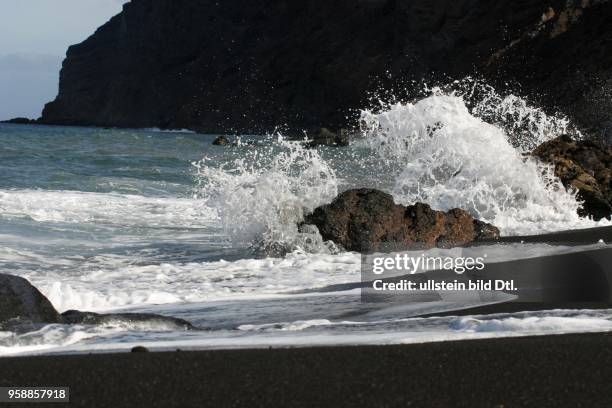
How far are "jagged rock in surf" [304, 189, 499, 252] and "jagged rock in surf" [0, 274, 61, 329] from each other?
3.81 meters

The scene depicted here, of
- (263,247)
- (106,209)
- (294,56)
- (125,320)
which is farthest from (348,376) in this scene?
(294,56)

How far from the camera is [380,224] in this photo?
816cm

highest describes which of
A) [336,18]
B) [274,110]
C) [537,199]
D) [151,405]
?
[336,18]

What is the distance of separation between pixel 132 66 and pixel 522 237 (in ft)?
294

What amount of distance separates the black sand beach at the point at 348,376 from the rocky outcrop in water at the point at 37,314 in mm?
948

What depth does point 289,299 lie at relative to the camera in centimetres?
577

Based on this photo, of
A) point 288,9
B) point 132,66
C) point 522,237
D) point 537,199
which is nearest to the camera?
point 522,237

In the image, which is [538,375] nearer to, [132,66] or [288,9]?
[288,9]

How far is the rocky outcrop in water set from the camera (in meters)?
4.50

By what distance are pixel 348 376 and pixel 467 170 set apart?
8159mm

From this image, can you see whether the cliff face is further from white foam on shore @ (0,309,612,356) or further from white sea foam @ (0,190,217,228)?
white foam on shore @ (0,309,612,356)

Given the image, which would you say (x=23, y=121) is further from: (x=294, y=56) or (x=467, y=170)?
(x=467, y=170)

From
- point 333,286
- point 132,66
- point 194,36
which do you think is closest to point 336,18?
point 194,36

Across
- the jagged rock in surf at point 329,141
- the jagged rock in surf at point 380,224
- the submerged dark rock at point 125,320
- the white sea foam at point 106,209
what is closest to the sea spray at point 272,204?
the jagged rock in surf at point 380,224
